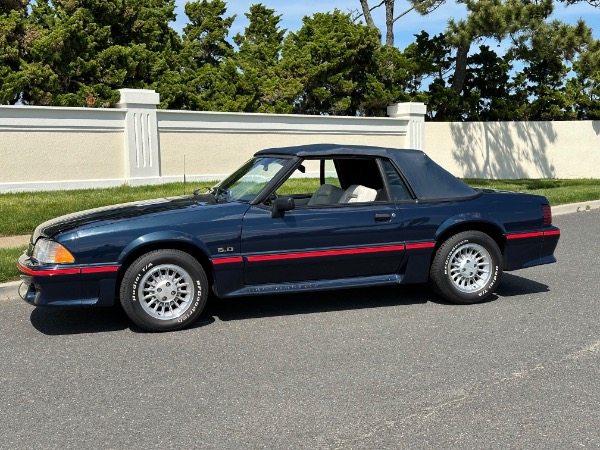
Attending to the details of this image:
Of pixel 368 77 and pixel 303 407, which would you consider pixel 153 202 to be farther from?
pixel 368 77

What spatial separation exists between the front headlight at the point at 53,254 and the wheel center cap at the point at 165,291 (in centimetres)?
69

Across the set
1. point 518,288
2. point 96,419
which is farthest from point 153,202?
point 518,288

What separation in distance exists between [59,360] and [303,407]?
6.40ft

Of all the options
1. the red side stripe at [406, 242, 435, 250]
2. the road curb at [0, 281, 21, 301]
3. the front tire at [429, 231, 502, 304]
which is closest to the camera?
the red side stripe at [406, 242, 435, 250]

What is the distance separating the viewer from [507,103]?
2391 centimetres

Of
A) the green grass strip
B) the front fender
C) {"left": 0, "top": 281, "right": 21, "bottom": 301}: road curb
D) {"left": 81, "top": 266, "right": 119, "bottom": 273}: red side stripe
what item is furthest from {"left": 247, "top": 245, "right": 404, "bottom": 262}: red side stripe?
{"left": 0, "top": 281, "right": 21, "bottom": 301}: road curb

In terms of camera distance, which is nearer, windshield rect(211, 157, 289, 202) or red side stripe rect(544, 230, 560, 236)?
windshield rect(211, 157, 289, 202)

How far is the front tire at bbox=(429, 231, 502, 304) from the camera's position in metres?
6.36

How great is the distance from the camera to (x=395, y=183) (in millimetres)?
6430

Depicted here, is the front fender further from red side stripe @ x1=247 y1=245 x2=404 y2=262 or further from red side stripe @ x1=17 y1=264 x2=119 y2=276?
red side stripe @ x1=247 y1=245 x2=404 y2=262

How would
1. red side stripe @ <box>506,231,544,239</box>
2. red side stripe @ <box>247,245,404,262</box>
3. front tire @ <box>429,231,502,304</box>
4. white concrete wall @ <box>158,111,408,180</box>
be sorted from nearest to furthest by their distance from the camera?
red side stripe @ <box>247,245,404,262</box> → front tire @ <box>429,231,502,304</box> → red side stripe @ <box>506,231,544,239</box> → white concrete wall @ <box>158,111,408,180</box>

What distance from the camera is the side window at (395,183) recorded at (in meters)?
6.37

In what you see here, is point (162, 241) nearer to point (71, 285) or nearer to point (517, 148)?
point (71, 285)

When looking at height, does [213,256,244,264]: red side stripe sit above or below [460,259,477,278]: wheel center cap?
above
